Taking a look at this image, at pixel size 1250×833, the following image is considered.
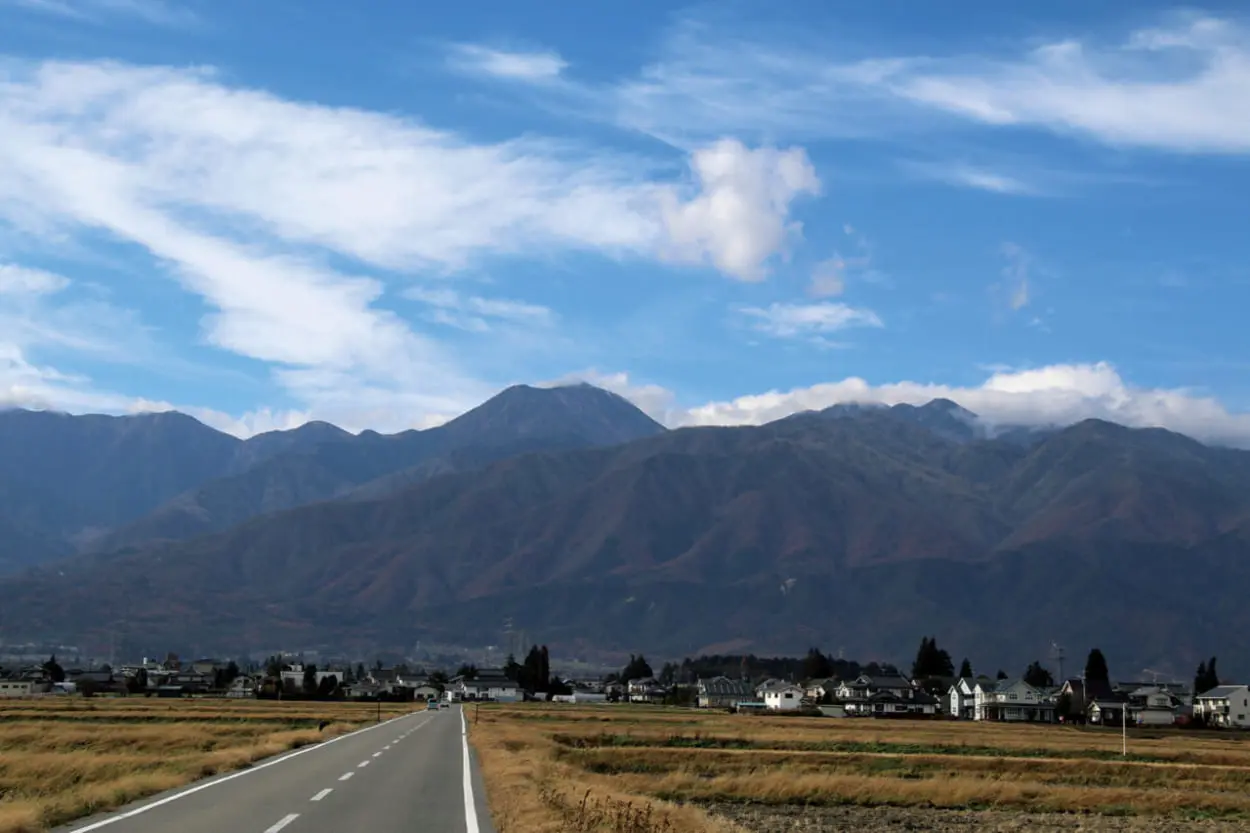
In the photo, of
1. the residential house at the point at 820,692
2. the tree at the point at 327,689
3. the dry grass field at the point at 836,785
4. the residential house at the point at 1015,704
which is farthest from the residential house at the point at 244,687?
the dry grass field at the point at 836,785

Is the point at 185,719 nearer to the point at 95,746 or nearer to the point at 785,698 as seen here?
the point at 95,746

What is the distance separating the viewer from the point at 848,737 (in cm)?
7538

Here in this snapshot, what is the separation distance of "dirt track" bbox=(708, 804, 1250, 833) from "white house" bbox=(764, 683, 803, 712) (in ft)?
446

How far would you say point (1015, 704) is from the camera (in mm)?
149250

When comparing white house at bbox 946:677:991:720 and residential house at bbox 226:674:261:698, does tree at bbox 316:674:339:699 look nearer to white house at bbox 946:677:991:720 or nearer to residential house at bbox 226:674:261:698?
residential house at bbox 226:674:261:698

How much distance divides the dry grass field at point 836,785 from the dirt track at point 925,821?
0.06m

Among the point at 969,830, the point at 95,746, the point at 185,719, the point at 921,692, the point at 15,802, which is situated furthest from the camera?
the point at 921,692

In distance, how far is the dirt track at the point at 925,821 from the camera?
31.6 metres

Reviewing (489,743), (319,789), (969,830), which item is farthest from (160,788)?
(489,743)

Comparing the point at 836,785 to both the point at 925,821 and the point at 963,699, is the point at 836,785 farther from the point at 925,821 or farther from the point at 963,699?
the point at 963,699

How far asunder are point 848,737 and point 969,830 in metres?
45.0

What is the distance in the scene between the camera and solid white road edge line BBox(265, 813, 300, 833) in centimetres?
2025

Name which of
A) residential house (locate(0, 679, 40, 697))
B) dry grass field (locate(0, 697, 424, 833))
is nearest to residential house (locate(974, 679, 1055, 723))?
dry grass field (locate(0, 697, 424, 833))

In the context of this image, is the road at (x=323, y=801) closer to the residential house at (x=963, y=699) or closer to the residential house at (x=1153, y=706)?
the residential house at (x=1153, y=706)
